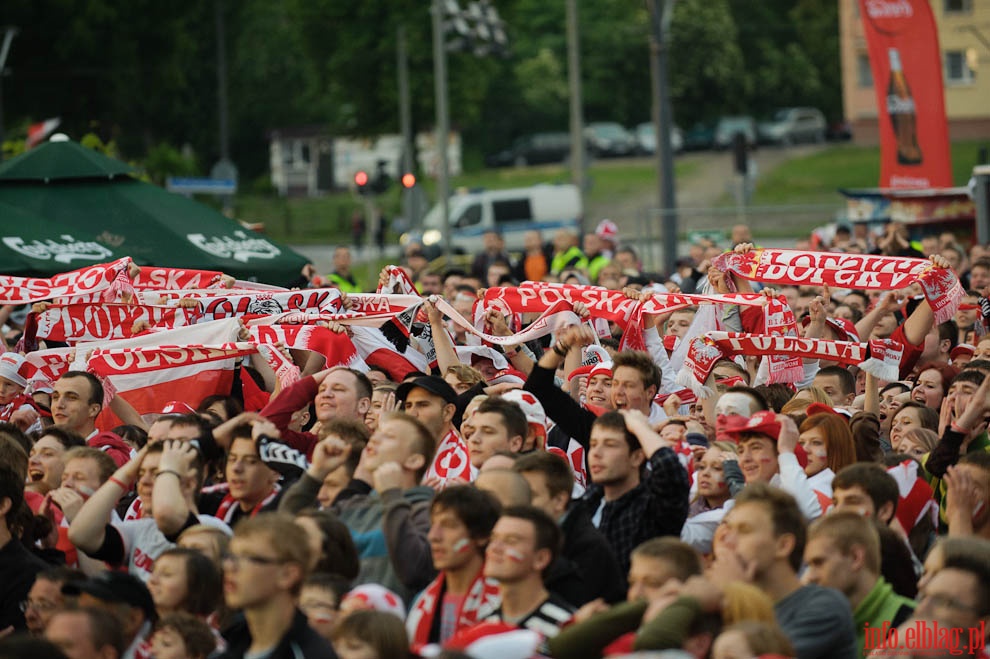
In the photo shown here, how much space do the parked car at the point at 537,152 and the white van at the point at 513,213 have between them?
27424 millimetres

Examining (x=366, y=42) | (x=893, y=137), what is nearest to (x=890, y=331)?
(x=893, y=137)

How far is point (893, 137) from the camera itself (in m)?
22.7

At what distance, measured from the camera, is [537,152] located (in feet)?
219

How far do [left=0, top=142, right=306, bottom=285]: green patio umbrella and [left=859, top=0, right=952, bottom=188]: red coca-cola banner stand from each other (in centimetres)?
992

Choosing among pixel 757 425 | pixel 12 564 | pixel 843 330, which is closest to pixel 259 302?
pixel 843 330

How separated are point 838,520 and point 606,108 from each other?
69.7 metres

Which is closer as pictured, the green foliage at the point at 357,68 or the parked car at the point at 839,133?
the green foliage at the point at 357,68

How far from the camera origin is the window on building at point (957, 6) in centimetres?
5944

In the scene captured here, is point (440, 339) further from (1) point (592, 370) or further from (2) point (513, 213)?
(2) point (513, 213)

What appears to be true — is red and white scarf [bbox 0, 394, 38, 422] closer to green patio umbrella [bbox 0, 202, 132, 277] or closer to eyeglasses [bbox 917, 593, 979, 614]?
green patio umbrella [bbox 0, 202, 132, 277]

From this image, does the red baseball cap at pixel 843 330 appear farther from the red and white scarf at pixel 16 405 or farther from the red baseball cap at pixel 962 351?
the red and white scarf at pixel 16 405

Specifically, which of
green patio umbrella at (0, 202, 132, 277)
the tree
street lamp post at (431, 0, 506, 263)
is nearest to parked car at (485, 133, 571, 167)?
the tree

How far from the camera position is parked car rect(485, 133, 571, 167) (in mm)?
66688

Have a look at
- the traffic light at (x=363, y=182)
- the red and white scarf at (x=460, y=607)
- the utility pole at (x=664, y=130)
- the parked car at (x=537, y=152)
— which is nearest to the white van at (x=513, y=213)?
the traffic light at (x=363, y=182)
